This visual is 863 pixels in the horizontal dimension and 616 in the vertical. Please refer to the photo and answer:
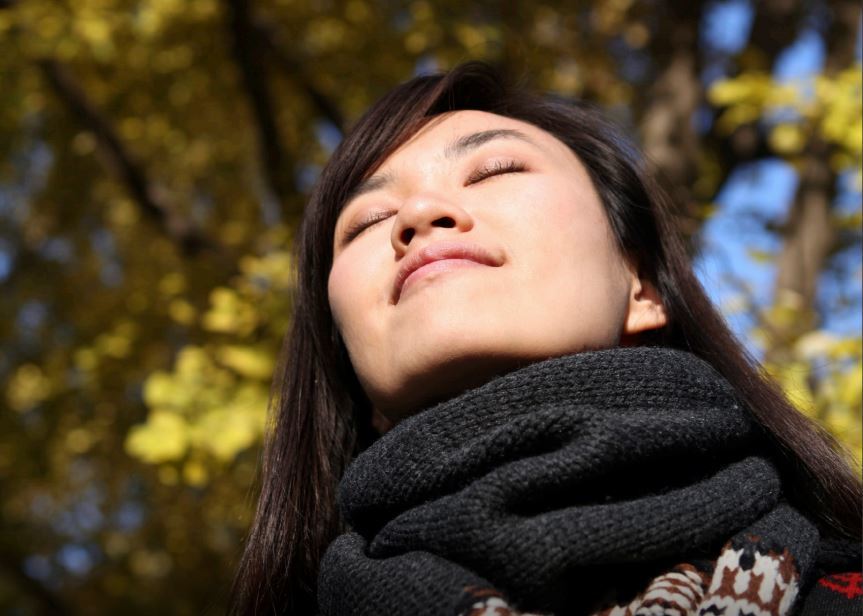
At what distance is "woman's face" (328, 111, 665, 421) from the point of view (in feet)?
4.31

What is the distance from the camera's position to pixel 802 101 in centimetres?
267

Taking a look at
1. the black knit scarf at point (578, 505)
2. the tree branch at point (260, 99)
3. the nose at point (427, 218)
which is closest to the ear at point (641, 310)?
the black knit scarf at point (578, 505)

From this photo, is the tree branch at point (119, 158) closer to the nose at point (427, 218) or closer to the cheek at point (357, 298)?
the cheek at point (357, 298)

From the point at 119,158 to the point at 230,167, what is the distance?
1340 mm

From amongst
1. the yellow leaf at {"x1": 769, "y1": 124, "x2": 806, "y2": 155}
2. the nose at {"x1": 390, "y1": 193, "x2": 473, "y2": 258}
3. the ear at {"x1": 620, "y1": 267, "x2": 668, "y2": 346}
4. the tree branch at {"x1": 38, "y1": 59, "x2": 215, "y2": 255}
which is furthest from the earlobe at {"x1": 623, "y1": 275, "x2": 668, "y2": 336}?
the tree branch at {"x1": 38, "y1": 59, "x2": 215, "y2": 255}

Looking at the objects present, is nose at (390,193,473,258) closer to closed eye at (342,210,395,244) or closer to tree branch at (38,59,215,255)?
closed eye at (342,210,395,244)

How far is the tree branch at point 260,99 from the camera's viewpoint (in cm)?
349

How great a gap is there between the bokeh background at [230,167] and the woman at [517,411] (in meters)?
0.90

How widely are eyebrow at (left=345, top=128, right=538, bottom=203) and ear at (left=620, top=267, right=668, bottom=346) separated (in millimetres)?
309

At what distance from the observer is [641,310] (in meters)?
1.59

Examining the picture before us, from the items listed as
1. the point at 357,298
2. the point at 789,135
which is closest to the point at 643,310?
the point at 357,298

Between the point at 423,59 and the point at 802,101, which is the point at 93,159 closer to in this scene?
the point at 423,59

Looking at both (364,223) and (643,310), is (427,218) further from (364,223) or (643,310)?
(643,310)

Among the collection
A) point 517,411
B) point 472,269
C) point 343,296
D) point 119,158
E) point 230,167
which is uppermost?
point 230,167
